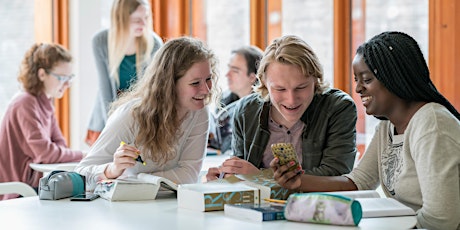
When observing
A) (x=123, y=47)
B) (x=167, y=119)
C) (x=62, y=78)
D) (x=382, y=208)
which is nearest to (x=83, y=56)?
(x=123, y=47)

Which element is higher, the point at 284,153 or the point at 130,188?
the point at 284,153

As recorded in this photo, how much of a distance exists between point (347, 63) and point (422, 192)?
266 centimetres

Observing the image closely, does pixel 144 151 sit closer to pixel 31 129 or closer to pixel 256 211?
pixel 256 211

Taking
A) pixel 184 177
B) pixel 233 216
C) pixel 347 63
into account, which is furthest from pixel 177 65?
pixel 347 63

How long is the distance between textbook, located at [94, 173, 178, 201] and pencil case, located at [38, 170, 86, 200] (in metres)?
0.08

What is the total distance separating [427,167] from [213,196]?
61cm

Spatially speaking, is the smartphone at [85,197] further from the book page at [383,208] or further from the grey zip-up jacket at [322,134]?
the book page at [383,208]

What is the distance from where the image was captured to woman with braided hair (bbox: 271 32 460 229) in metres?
1.99

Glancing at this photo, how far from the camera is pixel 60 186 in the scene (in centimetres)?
243

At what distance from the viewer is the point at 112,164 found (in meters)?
2.58

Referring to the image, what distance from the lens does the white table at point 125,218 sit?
191cm

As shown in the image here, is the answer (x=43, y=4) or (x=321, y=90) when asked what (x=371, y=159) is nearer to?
(x=321, y=90)

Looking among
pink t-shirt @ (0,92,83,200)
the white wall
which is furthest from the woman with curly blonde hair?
the white wall

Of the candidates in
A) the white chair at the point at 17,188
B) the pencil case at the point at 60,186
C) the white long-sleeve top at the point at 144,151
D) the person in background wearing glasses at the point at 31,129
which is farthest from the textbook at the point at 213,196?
the person in background wearing glasses at the point at 31,129
